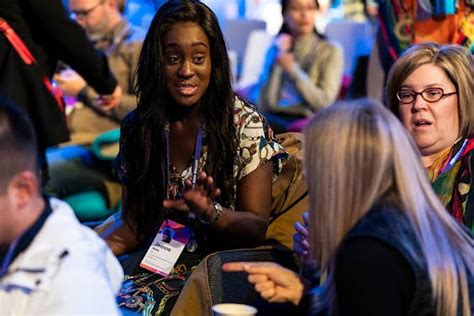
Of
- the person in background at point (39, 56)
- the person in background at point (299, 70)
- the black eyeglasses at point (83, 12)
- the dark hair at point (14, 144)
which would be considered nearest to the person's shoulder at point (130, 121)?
the person in background at point (39, 56)

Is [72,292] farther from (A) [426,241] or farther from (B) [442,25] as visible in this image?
(B) [442,25]

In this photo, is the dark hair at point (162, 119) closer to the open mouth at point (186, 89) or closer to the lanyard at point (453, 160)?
the open mouth at point (186, 89)

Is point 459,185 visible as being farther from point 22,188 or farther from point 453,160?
point 22,188

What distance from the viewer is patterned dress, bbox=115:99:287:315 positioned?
3.53 m

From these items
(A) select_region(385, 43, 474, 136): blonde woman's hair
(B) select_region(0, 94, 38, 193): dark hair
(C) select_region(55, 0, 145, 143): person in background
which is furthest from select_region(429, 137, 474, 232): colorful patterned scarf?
(C) select_region(55, 0, 145, 143): person in background

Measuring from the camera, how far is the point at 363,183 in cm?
254

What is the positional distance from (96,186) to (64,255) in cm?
→ 335

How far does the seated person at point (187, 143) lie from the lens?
3650 millimetres

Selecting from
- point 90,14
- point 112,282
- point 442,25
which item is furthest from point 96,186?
point 112,282

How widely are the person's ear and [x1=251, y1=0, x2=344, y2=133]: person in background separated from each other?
4.64 metres

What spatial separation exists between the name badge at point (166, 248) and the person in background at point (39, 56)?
930mm

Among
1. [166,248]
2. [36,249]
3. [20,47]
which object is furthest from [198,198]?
[20,47]

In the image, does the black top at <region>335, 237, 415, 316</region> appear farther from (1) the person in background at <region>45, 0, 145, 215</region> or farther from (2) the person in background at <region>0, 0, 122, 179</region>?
(1) the person in background at <region>45, 0, 145, 215</region>

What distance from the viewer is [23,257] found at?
2398mm
